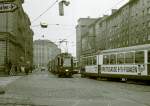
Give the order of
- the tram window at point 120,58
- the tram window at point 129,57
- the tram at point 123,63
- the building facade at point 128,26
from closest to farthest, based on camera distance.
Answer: the tram at point 123,63, the tram window at point 129,57, the tram window at point 120,58, the building facade at point 128,26

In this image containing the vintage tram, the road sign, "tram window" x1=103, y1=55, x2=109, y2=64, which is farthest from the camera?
the vintage tram

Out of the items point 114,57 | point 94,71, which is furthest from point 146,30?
point 114,57

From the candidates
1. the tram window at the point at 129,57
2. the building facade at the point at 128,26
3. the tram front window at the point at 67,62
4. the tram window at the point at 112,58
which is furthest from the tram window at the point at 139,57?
the building facade at the point at 128,26

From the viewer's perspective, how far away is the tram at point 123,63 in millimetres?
27734

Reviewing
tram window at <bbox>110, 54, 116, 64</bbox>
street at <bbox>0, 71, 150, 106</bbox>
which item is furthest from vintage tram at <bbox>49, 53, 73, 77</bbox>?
street at <bbox>0, 71, 150, 106</bbox>

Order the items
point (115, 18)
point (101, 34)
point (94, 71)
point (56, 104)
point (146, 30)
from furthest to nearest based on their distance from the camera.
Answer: point (101, 34) → point (115, 18) → point (146, 30) → point (94, 71) → point (56, 104)

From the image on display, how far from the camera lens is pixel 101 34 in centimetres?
10081

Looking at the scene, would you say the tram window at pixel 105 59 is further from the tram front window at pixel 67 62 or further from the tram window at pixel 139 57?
the tram front window at pixel 67 62

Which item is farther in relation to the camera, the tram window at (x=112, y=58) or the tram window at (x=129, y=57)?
the tram window at (x=112, y=58)

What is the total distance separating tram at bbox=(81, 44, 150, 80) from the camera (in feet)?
91.0

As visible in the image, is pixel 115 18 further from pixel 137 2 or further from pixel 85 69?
pixel 85 69

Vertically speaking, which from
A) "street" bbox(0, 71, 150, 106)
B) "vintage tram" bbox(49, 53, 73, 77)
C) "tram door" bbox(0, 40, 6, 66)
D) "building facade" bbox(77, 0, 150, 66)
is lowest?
"street" bbox(0, 71, 150, 106)

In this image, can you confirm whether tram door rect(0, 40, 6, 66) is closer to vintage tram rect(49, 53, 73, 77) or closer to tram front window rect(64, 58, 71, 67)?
vintage tram rect(49, 53, 73, 77)

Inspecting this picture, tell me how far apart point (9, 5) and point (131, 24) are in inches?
2265
